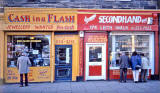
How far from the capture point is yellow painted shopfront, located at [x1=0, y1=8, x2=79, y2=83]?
35.7 feet

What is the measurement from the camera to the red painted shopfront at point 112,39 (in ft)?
36.9

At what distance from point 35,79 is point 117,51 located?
4590 mm

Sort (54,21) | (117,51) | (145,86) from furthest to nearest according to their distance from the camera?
1. (117,51)
2. (54,21)
3. (145,86)

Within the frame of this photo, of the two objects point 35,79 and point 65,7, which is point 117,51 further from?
point 35,79

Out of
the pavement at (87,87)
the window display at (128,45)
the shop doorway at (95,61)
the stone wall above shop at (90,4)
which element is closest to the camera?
the pavement at (87,87)

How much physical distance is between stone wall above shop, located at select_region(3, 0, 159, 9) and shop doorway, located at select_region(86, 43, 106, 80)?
2.10m

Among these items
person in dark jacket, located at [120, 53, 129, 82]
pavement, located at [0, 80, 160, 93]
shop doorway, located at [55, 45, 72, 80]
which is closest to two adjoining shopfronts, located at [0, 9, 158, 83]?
shop doorway, located at [55, 45, 72, 80]

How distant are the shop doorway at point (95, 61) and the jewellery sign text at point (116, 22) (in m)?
1.02

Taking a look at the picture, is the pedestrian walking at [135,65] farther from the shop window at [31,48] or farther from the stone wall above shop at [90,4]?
the shop window at [31,48]

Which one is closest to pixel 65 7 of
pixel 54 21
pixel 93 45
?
pixel 54 21

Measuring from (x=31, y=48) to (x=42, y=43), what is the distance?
2.04 feet

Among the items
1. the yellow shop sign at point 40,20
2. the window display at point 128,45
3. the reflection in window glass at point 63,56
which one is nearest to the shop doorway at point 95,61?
the window display at point 128,45

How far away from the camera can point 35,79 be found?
11.1 m

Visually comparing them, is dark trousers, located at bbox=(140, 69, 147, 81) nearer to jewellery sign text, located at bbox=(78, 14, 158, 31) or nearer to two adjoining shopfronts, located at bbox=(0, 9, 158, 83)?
two adjoining shopfronts, located at bbox=(0, 9, 158, 83)
